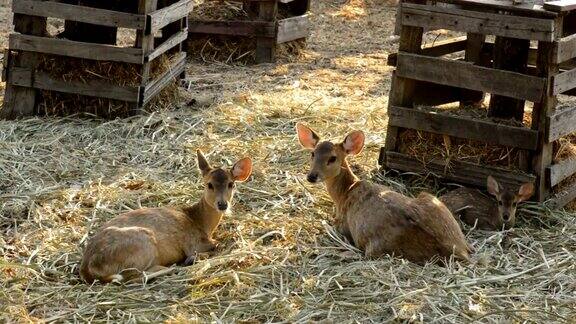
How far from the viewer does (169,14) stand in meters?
11.5

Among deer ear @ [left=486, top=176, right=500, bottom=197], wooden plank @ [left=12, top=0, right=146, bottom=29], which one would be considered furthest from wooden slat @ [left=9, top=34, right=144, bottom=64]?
deer ear @ [left=486, top=176, right=500, bottom=197]

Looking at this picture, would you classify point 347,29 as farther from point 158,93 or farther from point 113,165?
point 113,165

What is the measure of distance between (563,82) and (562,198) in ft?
3.23

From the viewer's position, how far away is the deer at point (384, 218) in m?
7.39

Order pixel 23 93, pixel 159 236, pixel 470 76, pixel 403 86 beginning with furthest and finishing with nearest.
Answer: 1. pixel 23 93
2. pixel 403 86
3. pixel 470 76
4. pixel 159 236

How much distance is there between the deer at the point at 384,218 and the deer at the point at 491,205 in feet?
1.69

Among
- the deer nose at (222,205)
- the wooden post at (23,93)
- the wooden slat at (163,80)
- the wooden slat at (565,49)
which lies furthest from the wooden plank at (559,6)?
the wooden post at (23,93)

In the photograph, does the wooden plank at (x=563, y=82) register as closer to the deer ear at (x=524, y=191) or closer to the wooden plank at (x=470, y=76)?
the wooden plank at (x=470, y=76)

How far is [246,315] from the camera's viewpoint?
21.4 feet

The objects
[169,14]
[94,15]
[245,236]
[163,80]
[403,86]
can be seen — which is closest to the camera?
[245,236]

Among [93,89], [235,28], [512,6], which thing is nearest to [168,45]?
[93,89]

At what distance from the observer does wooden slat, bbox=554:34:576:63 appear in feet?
27.1

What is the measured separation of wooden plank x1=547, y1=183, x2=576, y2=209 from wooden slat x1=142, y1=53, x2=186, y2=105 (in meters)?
4.35

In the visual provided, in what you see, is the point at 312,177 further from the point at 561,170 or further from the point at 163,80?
the point at 163,80
